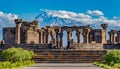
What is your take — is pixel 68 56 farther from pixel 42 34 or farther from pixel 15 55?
pixel 42 34

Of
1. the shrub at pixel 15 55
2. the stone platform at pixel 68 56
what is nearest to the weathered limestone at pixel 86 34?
the stone platform at pixel 68 56

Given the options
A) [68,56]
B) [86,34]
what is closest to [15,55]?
[68,56]

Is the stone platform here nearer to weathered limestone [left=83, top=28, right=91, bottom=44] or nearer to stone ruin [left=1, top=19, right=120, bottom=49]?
stone ruin [left=1, top=19, right=120, bottom=49]

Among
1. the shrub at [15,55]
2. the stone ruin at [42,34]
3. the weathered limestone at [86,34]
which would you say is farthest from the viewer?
the weathered limestone at [86,34]

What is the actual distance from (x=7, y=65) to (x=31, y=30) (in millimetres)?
56048

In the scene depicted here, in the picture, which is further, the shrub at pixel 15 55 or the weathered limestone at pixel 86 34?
the weathered limestone at pixel 86 34

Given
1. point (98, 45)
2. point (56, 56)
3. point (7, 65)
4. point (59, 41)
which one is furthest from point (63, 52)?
point (59, 41)

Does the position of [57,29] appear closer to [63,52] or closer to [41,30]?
[41,30]

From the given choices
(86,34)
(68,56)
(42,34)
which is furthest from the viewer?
(42,34)

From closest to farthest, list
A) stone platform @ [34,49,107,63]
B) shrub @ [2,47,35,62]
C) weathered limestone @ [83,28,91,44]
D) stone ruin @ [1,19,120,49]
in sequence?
shrub @ [2,47,35,62], stone platform @ [34,49,107,63], stone ruin @ [1,19,120,49], weathered limestone @ [83,28,91,44]

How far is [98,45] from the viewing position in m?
87.5

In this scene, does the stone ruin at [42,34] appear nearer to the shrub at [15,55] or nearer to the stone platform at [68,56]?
the stone platform at [68,56]

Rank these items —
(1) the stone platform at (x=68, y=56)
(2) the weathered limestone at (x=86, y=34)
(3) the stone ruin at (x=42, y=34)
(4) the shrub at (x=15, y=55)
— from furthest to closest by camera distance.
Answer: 1. (2) the weathered limestone at (x=86, y=34)
2. (3) the stone ruin at (x=42, y=34)
3. (1) the stone platform at (x=68, y=56)
4. (4) the shrub at (x=15, y=55)

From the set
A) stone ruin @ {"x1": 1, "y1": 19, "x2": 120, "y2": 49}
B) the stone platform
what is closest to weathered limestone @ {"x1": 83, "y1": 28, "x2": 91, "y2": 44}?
stone ruin @ {"x1": 1, "y1": 19, "x2": 120, "y2": 49}
